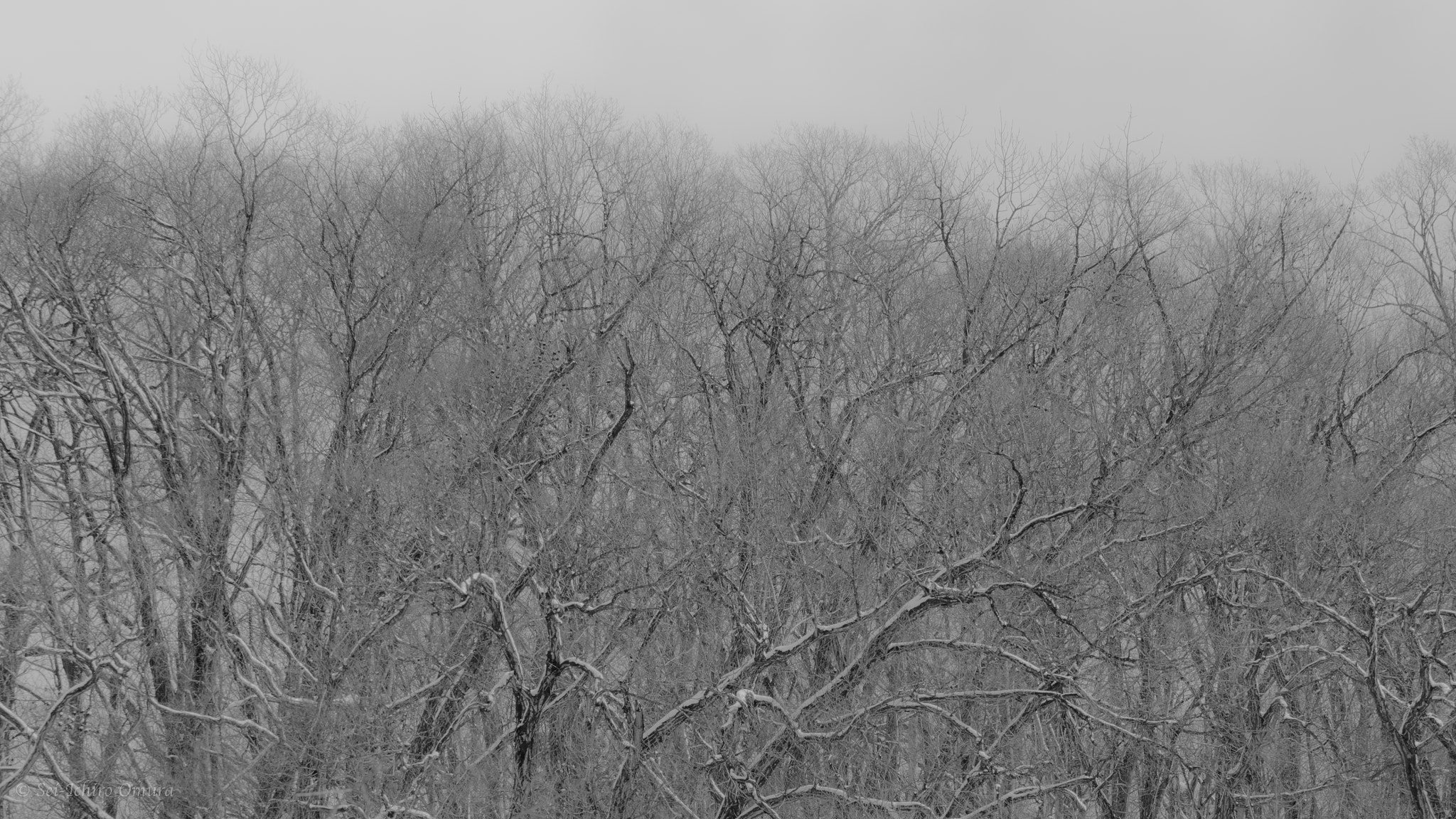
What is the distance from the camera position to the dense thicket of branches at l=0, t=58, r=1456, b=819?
13570 mm

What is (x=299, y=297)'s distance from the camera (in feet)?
60.0

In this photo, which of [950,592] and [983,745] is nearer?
[950,592]

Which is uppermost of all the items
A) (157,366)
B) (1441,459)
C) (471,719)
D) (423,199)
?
(423,199)

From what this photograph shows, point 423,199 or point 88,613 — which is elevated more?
point 423,199

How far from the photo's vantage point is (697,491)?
1512 centimetres

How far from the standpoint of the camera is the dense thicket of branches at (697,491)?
44.5 ft

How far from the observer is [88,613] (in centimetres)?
1562

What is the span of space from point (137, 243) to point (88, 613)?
5.45 m

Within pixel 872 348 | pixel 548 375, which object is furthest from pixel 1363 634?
pixel 548 375

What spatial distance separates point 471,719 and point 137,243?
8503mm

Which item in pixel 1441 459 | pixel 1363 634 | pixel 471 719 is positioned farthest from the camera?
pixel 1441 459

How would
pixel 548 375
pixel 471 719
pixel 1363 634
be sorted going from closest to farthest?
1. pixel 1363 634
2. pixel 471 719
3. pixel 548 375

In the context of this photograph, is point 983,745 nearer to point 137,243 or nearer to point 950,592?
point 950,592

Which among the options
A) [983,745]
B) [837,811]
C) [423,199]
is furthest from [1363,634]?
[423,199]
